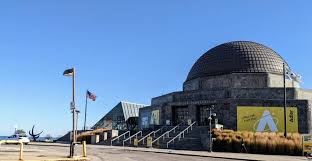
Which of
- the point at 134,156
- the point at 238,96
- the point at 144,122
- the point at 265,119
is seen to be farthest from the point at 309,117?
the point at 134,156

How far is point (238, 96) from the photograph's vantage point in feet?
132

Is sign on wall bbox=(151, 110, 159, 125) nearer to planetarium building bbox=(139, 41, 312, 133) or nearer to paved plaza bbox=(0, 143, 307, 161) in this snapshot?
planetarium building bbox=(139, 41, 312, 133)

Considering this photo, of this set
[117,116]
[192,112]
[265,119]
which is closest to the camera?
[265,119]

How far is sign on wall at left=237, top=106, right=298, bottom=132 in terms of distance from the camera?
36094 millimetres

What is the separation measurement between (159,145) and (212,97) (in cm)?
1041

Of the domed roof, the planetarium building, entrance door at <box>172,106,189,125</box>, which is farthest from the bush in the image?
the domed roof

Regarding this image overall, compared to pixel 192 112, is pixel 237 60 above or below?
above

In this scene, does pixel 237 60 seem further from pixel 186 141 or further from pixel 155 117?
pixel 186 141

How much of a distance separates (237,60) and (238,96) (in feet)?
30.2

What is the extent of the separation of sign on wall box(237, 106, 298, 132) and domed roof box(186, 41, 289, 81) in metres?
10.3

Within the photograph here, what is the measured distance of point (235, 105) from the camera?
125ft

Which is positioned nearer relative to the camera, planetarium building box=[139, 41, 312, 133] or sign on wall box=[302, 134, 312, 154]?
sign on wall box=[302, 134, 312, 154]

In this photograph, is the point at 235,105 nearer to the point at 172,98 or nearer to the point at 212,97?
the point at 212,97

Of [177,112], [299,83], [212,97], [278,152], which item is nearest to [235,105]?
[212,97]
